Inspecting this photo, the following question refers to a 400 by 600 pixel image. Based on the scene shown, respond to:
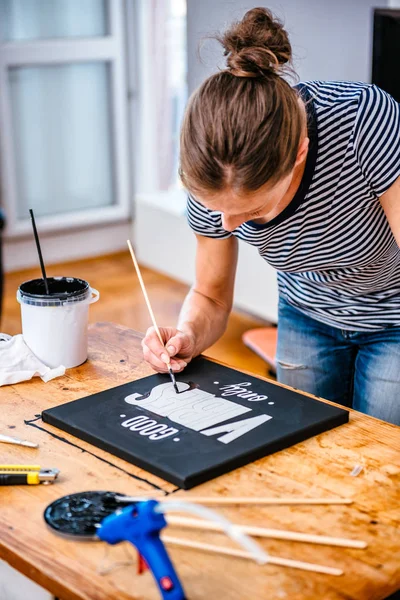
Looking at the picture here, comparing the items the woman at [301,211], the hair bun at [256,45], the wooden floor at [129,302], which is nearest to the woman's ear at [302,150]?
the woman at [301,211]

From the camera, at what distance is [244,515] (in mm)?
1005

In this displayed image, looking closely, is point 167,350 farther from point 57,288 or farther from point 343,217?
point 343,217

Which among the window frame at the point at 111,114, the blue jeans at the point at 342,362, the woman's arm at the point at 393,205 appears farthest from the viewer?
the window frame at the point at 111,114

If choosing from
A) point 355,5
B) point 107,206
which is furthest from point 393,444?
point 107,206

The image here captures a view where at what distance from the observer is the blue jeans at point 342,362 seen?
151cm

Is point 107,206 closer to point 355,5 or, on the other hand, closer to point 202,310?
point 355,5

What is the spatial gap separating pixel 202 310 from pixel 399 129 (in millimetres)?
484

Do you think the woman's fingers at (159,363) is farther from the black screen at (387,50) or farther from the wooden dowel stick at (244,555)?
the black screen at (387,50)

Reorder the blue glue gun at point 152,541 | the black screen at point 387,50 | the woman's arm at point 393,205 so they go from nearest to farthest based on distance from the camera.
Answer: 1. the blue glue gun at point 152,541
2. the woman's arm at point 393,205
3. the black screen at point 387,50

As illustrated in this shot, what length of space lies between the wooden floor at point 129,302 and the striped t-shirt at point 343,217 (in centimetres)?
144

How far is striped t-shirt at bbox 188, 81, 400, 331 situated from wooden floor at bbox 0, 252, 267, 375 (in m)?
1.44

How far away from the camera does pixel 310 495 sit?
1.05m

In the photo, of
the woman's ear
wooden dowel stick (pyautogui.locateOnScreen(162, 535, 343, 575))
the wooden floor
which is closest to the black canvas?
wooden dowel stick (pyautogui.locateOnScreen(162, 535, 343, 575))

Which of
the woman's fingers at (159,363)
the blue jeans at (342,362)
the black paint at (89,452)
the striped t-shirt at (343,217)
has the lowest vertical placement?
the blue jeans at (342,362)
